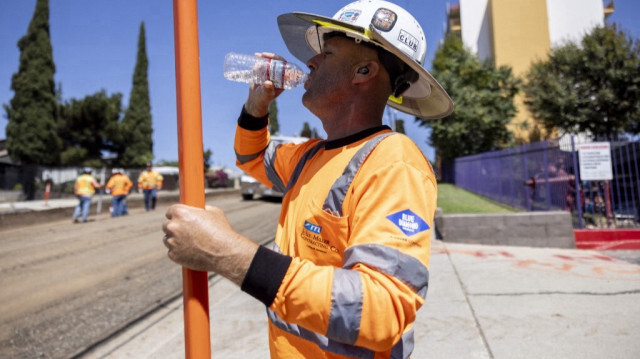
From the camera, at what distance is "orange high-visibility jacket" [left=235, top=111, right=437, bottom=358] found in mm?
1008

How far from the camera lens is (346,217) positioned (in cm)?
123

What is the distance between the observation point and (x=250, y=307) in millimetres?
4555

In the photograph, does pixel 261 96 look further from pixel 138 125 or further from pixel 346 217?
pixel 138 125

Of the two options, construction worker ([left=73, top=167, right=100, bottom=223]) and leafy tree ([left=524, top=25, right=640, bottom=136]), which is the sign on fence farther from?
construction worker ([left=73, top=167, right=100, bottom=223])

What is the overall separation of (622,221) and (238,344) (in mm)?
8183

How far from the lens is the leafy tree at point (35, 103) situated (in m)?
28.9

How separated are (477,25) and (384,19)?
122 feet

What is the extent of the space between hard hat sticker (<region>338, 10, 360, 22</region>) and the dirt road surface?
3552 millimetres

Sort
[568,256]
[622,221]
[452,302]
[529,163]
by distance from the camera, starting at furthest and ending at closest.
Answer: [529,163] < [622,221] < [568,256] < [452,302]

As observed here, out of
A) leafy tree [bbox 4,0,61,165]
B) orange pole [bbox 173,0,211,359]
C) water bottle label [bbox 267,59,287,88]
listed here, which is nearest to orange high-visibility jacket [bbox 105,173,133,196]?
water bottle label [bbox 267,59,287,88]

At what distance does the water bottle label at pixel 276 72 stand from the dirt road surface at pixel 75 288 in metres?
3.13

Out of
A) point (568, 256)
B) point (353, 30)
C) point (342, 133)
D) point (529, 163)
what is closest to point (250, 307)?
point (342, 133)

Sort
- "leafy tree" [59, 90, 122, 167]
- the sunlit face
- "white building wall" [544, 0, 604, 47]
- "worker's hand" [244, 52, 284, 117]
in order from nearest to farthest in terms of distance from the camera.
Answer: the sunlit face → "worker's hand" [244, 52, 284, 117] → "white building wall" [544, 0, 604, 47] → "leafy tree" [59, 90, 122, 167]

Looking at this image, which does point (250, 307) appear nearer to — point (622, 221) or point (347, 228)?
point (347, 228)
